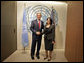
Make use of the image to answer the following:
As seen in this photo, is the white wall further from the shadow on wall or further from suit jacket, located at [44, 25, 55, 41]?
suit jacket, located at [44, 25, 55, 41]

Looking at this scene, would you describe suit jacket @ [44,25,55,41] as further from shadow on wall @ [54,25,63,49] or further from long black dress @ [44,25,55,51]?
shadow on wall @ [54,25,63,49]

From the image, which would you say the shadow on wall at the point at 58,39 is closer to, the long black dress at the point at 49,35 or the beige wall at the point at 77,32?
the long black dress at the point at 49,35

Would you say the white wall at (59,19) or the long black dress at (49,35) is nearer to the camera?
the long black dress at (49,35)

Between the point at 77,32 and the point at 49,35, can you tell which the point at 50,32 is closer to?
the point at 49,35

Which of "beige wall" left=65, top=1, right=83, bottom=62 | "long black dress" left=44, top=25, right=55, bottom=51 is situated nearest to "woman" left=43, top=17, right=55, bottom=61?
"long black dress" left=44, top=25, right=55, bottom=51

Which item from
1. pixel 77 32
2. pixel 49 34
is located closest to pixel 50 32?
pixel 49 34

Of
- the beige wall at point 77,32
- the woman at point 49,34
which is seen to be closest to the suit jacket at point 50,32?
the woman at point 49,34

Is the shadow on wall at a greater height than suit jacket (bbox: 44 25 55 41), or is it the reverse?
suit jacket (bbox: 44 25 55 41)

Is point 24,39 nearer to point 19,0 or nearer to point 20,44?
point 20,44

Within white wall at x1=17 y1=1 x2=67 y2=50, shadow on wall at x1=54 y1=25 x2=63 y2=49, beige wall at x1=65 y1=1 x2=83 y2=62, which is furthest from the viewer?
shadow on wall at x1=54 y1=25 x2=63 y2=49

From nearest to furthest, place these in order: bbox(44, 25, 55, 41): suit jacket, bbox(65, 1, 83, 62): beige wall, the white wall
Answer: bbox(65, 1, 83, 62): beige wall < bbox(44, 25, 55, 41): suit jacket < the white wall

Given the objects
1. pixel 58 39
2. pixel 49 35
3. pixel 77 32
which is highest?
pixel 77 32

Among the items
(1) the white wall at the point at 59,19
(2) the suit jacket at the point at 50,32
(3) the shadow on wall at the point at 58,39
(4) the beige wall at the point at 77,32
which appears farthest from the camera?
(3) the shadow on wall at the point at 58,39

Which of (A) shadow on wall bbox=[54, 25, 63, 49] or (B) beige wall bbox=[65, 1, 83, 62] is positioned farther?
(A) shadow on wall bbox=[54, 25, 63, 49]
